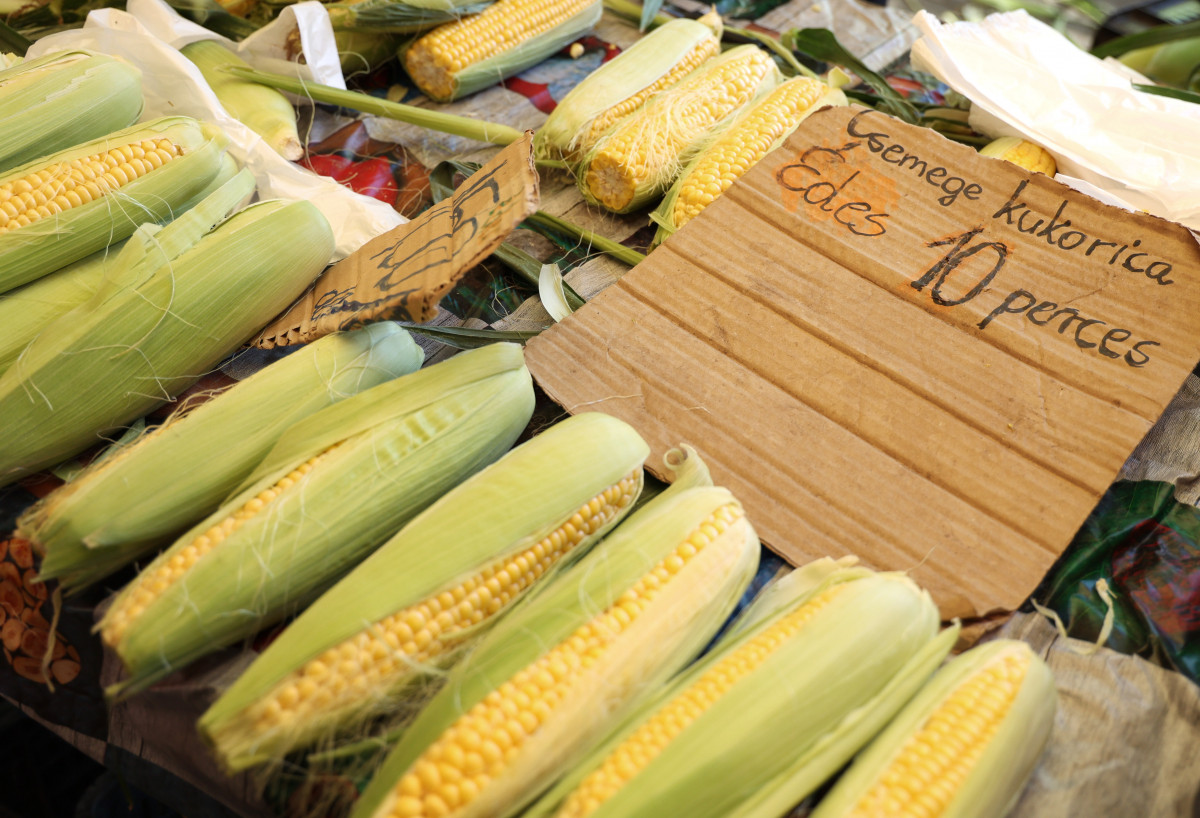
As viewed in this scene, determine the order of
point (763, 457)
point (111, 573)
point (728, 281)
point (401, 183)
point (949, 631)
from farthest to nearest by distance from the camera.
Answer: point (401, 183), point (728, 281), point (763, 457), point (111, 573), point (949, 631)

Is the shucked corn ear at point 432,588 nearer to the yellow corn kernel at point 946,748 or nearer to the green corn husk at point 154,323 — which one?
the yellow corn kernel at point 946,748

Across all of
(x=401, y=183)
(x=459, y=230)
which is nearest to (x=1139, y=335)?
(x=459, y=230)

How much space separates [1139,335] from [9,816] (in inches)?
81.6

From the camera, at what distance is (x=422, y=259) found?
40.4 inches

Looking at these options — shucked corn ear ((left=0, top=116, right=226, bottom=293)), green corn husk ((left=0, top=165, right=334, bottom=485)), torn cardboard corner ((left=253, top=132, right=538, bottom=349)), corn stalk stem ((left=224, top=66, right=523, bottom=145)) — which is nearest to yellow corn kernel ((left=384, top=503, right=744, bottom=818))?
torn cardboard corner ((left=253, top=132, right=538, bottom=349))

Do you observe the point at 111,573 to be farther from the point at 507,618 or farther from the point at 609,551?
the point at 609,551

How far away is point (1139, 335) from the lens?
1.15 m

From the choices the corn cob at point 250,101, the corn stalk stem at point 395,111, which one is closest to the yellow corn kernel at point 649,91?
the corn stalk stem at point 395,111

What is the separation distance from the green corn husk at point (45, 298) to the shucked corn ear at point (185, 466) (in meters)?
0.29

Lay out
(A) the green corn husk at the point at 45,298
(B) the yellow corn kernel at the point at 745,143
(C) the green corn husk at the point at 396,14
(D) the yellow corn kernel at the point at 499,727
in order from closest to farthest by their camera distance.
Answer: (D) the yellow corn kernel at the point at 499,727 → (A) the green corn husk at the point at 45,298 → (B) the yellow corn kernel at the point at 745,143 → (C) the green corn husk at the point at 396,14

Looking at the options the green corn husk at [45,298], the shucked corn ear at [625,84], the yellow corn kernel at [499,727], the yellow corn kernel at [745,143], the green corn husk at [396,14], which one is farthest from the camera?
the green corn husk at [396,14]

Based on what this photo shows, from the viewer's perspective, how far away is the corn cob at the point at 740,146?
4.90 ft

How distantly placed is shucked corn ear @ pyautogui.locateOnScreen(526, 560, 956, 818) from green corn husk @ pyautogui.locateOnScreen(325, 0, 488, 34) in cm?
169

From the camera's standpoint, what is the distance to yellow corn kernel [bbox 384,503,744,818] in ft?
2.28
